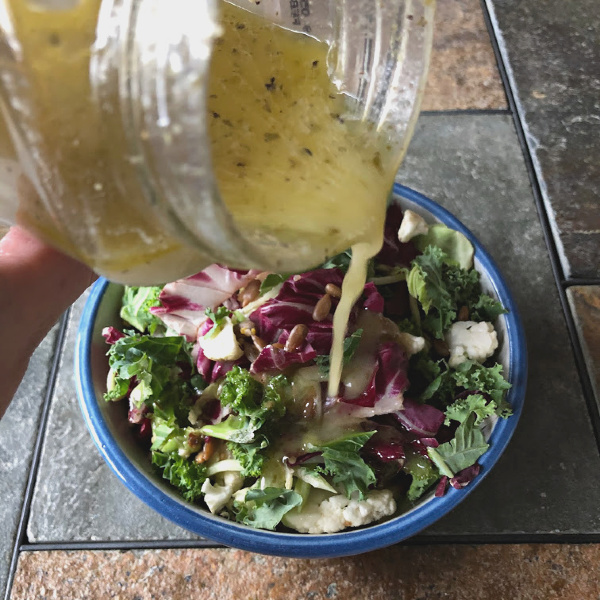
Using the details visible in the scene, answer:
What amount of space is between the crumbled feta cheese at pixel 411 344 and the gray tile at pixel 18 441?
1.85 ft

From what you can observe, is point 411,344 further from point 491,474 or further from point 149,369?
point 149,369

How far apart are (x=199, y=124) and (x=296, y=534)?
19.0 inches

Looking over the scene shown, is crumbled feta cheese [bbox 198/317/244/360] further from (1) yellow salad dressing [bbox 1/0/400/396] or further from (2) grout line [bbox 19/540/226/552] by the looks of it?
(2) grout line [bbox 19/540/226/552]

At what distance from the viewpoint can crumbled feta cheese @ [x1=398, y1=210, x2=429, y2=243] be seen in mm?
869

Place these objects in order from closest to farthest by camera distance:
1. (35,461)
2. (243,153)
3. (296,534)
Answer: (243,153), (296,534), (35,461)

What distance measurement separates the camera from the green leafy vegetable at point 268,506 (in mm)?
706

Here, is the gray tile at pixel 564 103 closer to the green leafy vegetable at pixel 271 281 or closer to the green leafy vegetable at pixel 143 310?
the green leafy vegetable at pixel 271 281

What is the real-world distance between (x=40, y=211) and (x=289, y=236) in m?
0.20

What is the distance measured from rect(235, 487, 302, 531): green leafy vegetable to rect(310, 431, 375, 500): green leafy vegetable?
5 centimetres

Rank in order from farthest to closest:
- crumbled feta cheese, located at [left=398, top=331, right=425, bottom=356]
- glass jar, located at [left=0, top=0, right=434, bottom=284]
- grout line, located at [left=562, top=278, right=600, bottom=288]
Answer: grout line, located at [left=562, top=278, right=600, bottom=288]
crumbled feta cheese, located at [left=398, top=331, right=425, bottom=356]
glass jar, located at [left=0, top=0, right=434, bottom=284]

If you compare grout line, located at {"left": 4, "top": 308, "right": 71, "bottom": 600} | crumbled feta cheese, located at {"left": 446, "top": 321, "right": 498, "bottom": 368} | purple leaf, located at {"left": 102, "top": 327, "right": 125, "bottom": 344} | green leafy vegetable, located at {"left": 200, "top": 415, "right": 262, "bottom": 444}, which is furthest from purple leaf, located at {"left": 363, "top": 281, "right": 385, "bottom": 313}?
grout line, located at {"left": 4, "top": 308, "right": 71, "bottom": 600}

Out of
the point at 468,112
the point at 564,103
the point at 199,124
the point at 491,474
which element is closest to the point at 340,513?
the point at 491,474

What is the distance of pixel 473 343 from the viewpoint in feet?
2.60

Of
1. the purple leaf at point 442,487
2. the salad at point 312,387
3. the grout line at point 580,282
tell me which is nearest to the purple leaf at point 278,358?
the salad at point 312,387
